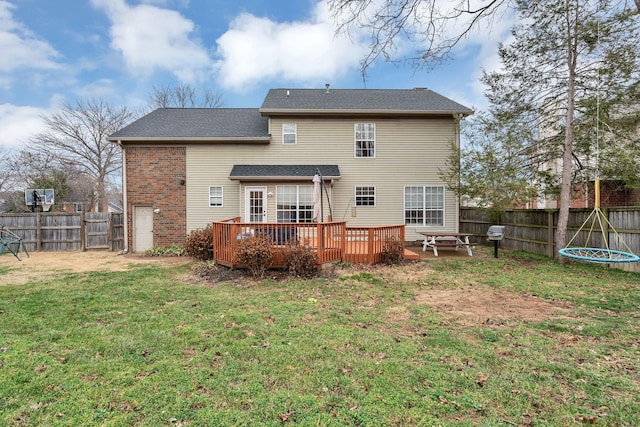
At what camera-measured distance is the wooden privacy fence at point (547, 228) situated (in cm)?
779

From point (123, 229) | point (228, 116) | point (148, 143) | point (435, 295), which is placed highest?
point (228, 116)

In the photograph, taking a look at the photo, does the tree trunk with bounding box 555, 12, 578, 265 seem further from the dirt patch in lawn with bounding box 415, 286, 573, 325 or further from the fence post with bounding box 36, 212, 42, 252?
the fence post with bounding box 36, 212, 42, 252

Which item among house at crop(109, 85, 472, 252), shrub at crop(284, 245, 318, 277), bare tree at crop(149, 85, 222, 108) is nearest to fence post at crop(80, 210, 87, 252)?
house at crop(109, 85, 472, 252)

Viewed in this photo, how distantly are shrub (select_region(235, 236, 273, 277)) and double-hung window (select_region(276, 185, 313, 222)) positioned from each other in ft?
15.8

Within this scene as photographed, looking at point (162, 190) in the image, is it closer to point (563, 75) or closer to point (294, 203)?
point (294, 203)

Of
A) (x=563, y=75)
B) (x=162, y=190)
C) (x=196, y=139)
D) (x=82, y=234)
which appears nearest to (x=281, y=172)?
(x=196, y=139)

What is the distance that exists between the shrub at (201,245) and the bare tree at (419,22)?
7208 millimetres

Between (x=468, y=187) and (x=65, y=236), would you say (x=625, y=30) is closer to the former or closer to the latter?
(x=468, y=187)

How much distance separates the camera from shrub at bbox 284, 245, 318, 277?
749cm

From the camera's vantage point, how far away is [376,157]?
42.2 ft

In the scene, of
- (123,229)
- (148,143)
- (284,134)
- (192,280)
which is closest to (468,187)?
(284,134)

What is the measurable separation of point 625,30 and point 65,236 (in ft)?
67.7

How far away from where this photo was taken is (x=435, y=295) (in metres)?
6.09

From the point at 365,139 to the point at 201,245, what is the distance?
7.84 metres
